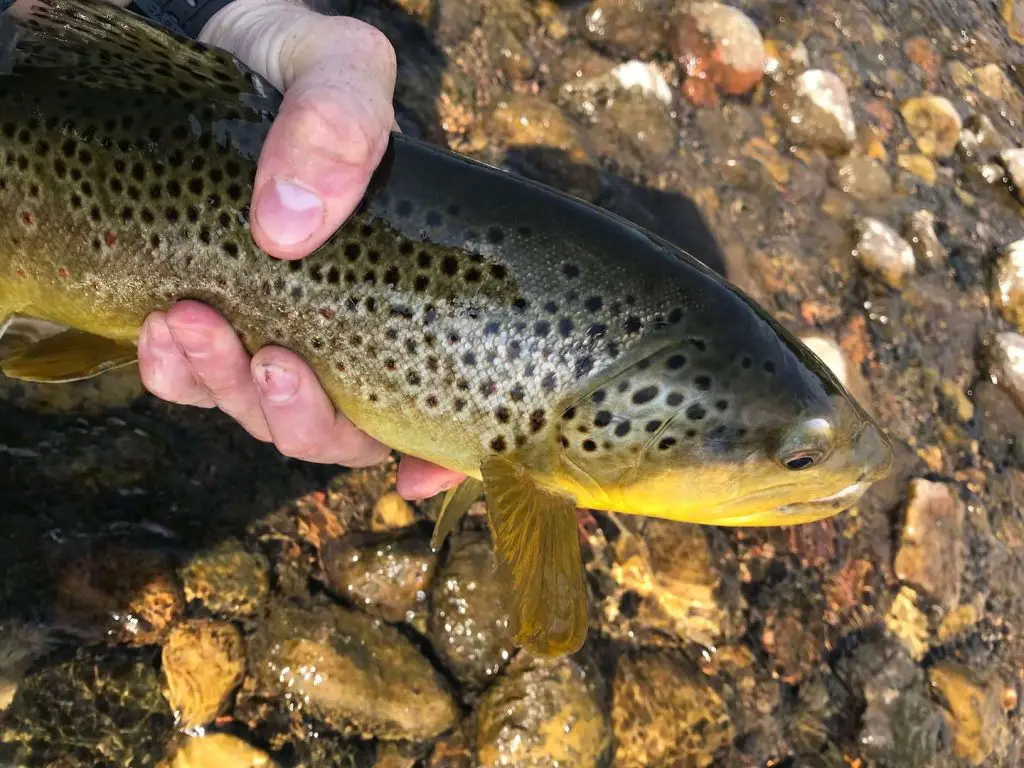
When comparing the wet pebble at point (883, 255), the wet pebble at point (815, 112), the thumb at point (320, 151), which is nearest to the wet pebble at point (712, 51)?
the wet pebble at point (815, 112)

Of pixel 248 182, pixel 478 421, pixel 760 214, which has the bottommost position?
pixel 760 214

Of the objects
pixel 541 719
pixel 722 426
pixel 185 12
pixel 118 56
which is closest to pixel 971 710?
pixel 541 719

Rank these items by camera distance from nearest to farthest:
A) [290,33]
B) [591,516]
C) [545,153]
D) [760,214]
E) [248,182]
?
[248,182]
[290,33]
[591,516]
[545,153]
[760,214]

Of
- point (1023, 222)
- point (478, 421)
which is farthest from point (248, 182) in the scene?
point (1023, 222)

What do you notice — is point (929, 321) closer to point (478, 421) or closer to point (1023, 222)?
point (1023, 222)

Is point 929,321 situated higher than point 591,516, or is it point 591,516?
point 929,321

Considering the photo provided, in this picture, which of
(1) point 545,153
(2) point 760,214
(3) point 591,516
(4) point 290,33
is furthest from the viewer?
(2) point 760,214

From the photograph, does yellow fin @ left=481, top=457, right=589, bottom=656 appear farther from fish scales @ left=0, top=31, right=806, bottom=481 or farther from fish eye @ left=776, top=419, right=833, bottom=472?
fish eye @ left=776, top=419, right=833, bottom=472
